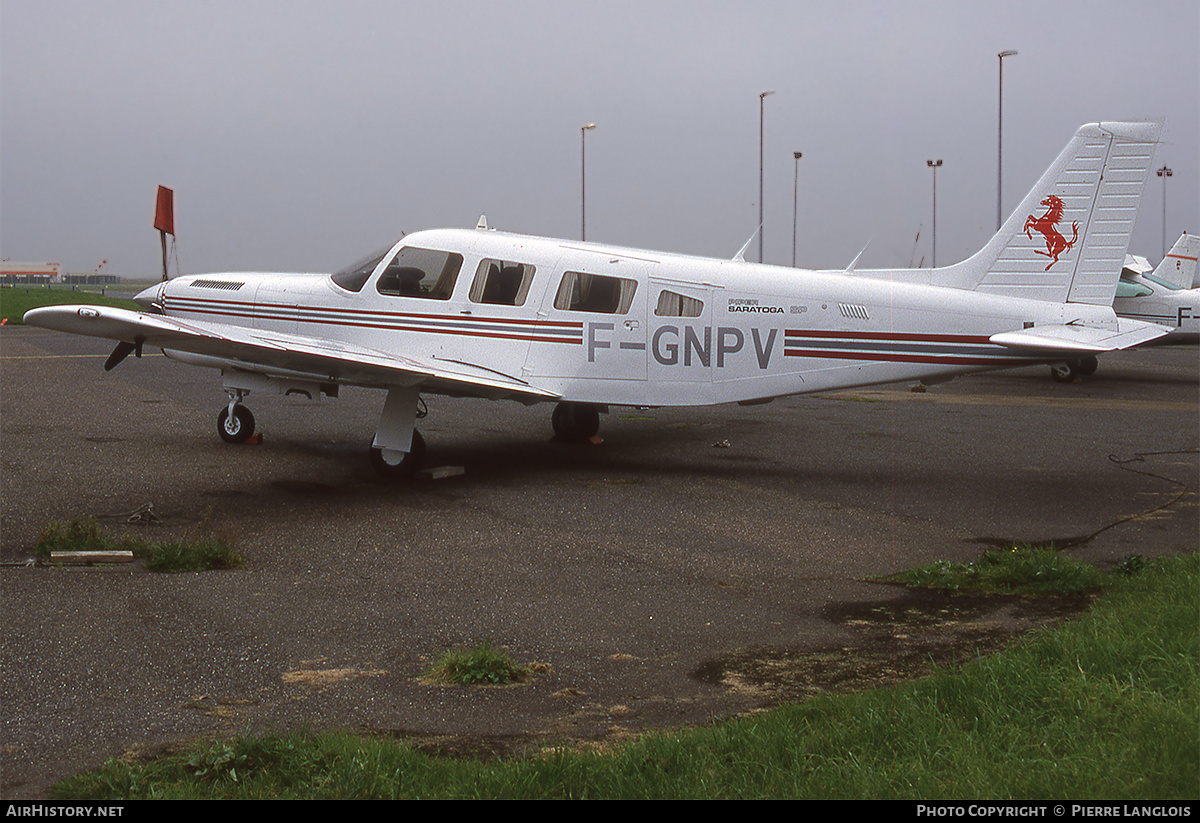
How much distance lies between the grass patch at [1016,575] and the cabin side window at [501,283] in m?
5.67

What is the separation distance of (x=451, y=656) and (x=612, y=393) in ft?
20.3

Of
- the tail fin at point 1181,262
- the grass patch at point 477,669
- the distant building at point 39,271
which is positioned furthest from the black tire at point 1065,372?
the distant building at point 39,271

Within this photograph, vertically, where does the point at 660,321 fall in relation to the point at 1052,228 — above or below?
below

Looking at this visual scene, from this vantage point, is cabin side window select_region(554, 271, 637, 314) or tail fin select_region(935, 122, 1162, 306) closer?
tail fin select_region(935, 122, 1162, 306)

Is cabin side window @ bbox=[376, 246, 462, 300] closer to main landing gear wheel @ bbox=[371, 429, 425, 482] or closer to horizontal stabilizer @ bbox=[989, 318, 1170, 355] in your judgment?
main landing gear wheel @ bbox=[371, 429, 425, 482]

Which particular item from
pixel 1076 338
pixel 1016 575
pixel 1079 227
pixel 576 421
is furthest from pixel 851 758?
pixel 576 421

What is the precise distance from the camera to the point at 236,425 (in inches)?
496

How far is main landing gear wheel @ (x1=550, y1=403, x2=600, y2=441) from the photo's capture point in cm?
1307

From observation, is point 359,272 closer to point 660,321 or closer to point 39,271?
point 660,321

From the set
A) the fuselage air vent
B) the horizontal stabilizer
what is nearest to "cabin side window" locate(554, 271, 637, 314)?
the horizontal stabilizer

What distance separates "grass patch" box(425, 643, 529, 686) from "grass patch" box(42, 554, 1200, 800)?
91cm

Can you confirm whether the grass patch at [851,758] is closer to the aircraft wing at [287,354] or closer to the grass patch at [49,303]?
the aircraft wing at [287,354]

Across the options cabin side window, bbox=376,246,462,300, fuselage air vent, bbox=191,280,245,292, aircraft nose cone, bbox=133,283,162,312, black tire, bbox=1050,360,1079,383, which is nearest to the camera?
cabin side window, bbox=376,246,462,300

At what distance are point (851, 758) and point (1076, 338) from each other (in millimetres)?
7373
